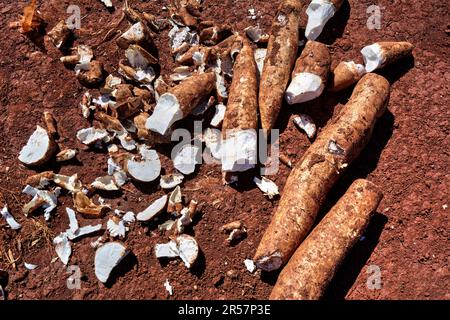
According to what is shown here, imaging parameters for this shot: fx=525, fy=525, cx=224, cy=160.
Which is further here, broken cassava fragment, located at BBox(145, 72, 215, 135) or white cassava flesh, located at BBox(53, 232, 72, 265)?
broken cassava fragment, located at BBox(145, 72, 215, 135)

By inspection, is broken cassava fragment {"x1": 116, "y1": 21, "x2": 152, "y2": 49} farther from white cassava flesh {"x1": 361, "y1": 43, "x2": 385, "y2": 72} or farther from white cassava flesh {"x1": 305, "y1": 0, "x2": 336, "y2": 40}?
white cassava flesh {"x1": 361, "y1": 43, "x2": 385, "y2": 72}

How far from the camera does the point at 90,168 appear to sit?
2855 mm

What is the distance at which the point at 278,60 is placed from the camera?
115 inches

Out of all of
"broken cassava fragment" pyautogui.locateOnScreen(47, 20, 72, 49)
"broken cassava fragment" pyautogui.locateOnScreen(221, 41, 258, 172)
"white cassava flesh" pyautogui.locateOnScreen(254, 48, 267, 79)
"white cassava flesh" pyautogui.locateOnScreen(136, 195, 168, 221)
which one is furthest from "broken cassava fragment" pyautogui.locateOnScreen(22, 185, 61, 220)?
"white cassava flesh" pyautogui.locateOnScreen(254, 48, 267, 79)

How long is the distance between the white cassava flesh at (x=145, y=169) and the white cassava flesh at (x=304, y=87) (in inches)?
31.7

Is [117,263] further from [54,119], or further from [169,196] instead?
[54,119]

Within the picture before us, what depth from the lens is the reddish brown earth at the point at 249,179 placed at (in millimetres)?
2525

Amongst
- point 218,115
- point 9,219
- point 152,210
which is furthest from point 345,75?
point 9,219

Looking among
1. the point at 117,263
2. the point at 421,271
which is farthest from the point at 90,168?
the point at 421,271

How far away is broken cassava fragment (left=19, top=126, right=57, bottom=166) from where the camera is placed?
2844 millimetres

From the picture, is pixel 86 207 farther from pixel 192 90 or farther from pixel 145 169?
pixel 192 90

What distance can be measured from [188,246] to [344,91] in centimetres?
130

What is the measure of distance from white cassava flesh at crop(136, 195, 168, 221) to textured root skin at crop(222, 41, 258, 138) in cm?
47

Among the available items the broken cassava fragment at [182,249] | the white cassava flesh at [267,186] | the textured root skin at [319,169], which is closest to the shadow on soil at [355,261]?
the textured root skin at [319,169]
